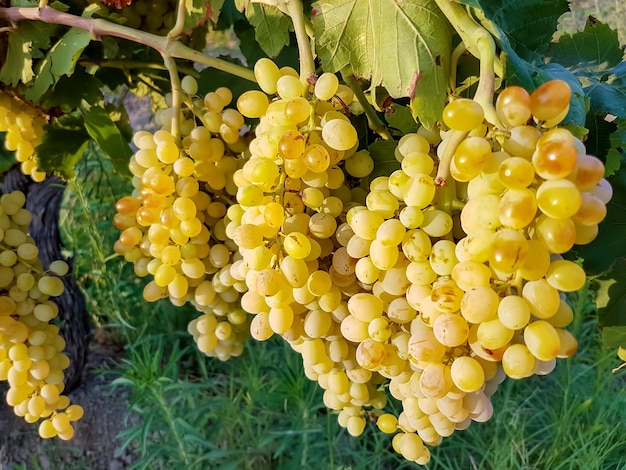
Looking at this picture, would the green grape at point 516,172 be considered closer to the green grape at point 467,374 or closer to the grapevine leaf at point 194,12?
the green grape at point 467,374

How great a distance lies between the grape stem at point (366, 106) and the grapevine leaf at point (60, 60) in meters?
0.32

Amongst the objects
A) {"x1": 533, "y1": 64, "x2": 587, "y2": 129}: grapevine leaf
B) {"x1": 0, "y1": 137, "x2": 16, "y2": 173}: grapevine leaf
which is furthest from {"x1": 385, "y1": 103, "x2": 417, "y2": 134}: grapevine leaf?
{"x1": 0, "y1": 137, "x2": 16, "y2": 173}: grapevine leaf

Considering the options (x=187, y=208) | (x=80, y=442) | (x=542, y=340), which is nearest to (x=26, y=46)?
(x=187, y=208)

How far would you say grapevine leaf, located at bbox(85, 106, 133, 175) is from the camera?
30.9 inches

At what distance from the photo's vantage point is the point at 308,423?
3.71ft

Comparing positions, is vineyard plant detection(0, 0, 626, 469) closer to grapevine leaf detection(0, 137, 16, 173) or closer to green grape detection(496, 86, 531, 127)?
green grape detection(496, 86, 531, 127)

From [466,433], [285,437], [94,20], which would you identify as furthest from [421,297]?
[466,433]

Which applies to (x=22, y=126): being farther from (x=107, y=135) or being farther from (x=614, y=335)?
(x=614, y=335)

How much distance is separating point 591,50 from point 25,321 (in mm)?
745

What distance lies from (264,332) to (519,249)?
9.4 inches

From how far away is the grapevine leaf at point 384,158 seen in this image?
1.62ft

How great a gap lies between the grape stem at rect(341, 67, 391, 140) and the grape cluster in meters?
0.49

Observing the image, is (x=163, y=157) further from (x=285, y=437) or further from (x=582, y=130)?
(x=285, y=437)

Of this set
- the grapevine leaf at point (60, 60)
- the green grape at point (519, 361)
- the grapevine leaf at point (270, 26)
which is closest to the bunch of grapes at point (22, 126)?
the grapevine leaf at point (60, 60)
